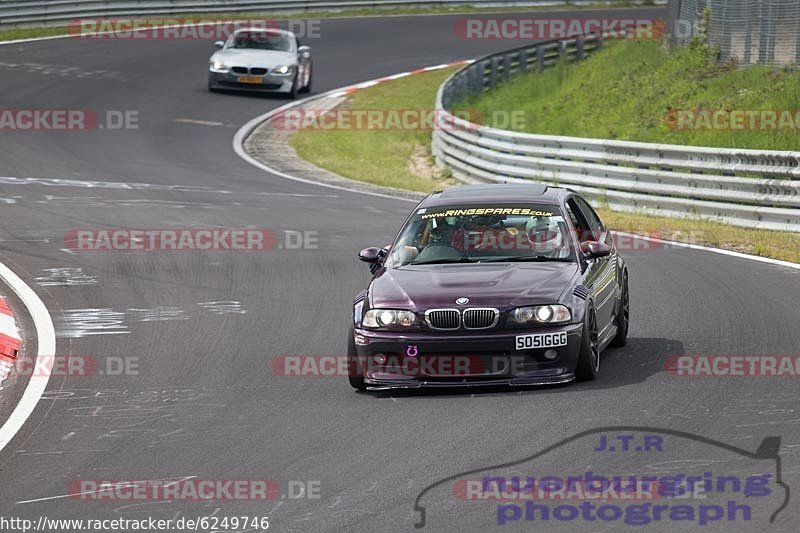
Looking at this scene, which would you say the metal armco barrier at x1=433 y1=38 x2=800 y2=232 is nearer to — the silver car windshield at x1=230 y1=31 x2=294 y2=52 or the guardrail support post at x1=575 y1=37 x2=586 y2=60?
the silver car windshield at x1=230 y1=31 x2=294 y2=52

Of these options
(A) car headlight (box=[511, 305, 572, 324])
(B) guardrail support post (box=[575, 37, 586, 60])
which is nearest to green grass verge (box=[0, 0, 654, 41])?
(B) guardrail support post (box=[575, 37, 586, 60])

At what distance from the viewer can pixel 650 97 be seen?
92.4 feet

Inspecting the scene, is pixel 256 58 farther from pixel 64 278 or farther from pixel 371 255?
pixel 371 255

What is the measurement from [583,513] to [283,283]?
26.4 feet

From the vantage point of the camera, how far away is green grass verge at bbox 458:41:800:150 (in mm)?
25078

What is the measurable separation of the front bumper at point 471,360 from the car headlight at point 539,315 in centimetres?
6

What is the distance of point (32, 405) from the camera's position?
9.75 metres

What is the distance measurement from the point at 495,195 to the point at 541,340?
1884 mm

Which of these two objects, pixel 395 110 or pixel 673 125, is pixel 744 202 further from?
pixel 395 110

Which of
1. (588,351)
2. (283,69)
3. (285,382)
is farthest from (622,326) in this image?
(283,69)

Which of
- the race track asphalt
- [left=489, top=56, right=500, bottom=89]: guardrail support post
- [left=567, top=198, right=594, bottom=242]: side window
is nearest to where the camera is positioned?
the race track asphalt

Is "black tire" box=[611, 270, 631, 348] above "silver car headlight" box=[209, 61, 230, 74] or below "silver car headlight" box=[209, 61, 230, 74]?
above

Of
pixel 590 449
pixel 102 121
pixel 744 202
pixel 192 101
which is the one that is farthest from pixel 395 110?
pixel 590 449

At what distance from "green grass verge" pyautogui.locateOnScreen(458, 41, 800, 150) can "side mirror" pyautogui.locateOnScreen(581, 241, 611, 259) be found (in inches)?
528
